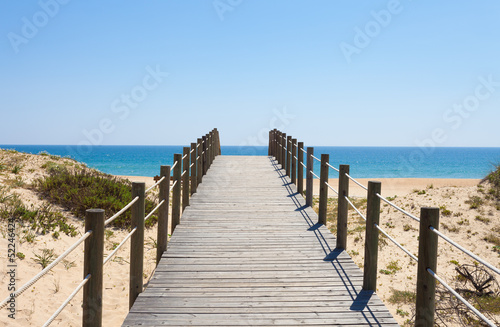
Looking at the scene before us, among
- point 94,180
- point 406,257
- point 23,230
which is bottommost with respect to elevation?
point 406,257

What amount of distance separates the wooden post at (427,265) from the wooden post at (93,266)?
2784 millimetres

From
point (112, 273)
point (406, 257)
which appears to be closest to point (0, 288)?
point (112, 273)

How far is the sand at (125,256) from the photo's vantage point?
592cm

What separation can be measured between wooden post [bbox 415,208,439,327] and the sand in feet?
11.3

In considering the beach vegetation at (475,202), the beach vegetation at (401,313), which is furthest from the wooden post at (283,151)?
the beach vegetation at (401,313)

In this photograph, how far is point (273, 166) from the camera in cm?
1555

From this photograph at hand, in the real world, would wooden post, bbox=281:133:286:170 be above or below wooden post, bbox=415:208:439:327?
above

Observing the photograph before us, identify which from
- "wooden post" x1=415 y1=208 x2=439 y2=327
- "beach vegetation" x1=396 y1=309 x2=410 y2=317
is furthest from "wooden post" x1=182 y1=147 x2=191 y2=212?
"wooden post" x1=415 y1=208 x2=439 y2=327

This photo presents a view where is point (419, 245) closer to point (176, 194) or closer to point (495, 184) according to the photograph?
point (176, 194)

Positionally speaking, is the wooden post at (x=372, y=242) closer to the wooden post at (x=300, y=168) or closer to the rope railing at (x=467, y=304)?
the rope railing at (x=467, y=304)

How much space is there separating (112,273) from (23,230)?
1.96m

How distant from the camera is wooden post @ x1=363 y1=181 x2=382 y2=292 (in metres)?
4.63

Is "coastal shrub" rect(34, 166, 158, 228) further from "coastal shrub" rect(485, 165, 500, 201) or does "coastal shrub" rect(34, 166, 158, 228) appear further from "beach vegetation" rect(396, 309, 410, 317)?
"coastal shrub" rect(485, 165, 500, 201)

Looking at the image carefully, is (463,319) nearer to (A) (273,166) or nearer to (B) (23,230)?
(B) (23,230)
